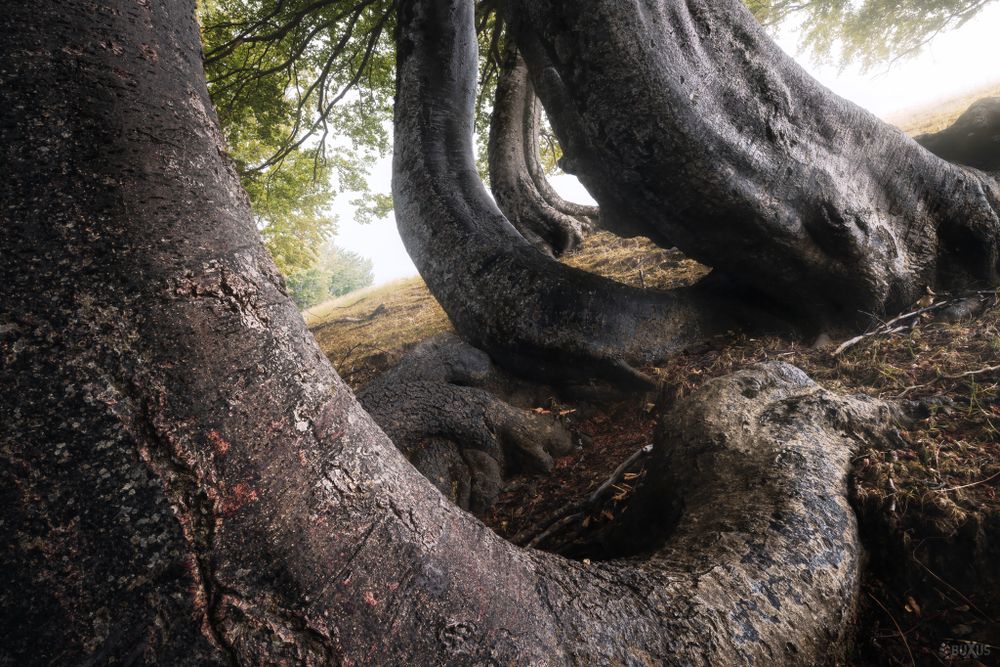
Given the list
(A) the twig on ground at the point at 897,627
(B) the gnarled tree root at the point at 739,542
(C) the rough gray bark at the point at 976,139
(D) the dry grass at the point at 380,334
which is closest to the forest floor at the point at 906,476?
(A) the twig on ground at the point at 897,627

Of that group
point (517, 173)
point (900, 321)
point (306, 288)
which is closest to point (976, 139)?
point (900, 321)

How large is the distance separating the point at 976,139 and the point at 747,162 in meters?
2.86

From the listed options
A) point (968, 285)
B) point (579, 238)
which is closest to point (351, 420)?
point (968, 285)

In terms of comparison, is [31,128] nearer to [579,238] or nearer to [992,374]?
[992,374]

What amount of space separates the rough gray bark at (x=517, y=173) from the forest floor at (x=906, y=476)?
3279 millimetres

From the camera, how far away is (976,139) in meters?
3.62

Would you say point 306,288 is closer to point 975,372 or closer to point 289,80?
point 289,80

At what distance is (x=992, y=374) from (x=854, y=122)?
1831 mm

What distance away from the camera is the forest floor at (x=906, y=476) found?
3.97 ft

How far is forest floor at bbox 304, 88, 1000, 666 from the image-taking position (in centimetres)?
121

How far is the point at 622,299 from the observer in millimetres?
2922

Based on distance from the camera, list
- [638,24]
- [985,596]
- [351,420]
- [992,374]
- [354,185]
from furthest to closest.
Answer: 1. [354,185]
2. [638,24]
3. [992,374]
4. [985,596]
5. [351,420]

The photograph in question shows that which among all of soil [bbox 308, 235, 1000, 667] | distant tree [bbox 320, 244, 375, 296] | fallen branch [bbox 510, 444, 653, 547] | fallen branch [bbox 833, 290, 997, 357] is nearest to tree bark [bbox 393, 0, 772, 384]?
soil [bbox 308, 235, 1000, 667]

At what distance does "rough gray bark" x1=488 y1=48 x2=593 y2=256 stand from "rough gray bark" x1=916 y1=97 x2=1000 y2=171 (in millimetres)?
3580
